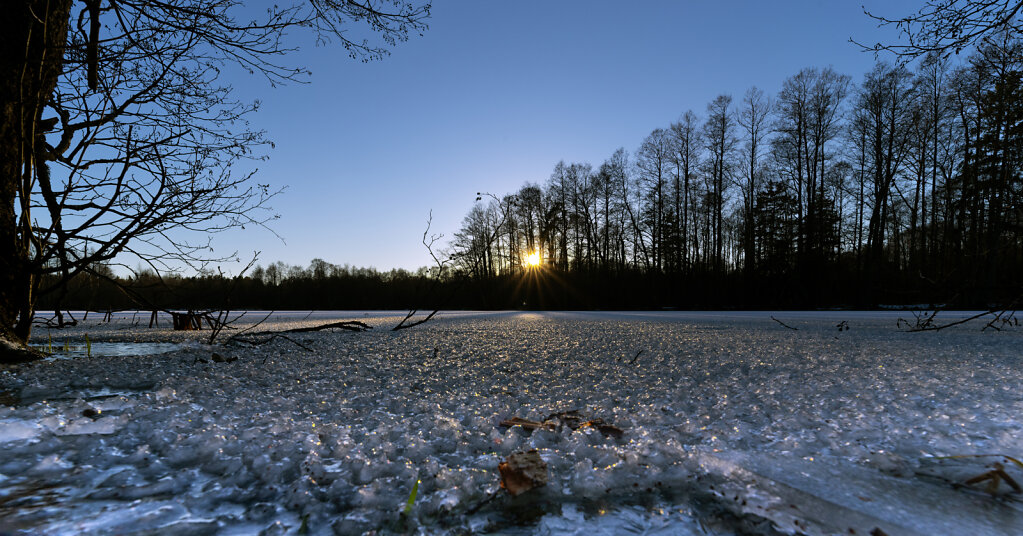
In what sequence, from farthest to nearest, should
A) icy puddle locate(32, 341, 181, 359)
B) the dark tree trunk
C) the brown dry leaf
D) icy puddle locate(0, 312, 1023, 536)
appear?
icy puddle locate(32, 341, 181, 359) → the dark tree trunk → the brown dry leaf → icy puddle locate(0, 312, 1023, 536)

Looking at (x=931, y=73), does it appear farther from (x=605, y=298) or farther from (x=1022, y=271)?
(x=605, y=298)

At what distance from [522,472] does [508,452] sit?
0.56ft

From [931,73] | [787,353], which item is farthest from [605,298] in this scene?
[787,353]

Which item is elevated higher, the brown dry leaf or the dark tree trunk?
the dark tree trunk

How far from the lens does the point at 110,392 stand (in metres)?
1.80

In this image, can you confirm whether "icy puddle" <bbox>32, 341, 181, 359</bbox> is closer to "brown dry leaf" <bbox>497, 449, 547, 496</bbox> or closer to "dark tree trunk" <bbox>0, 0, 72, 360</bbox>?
"dark tree trunk" <bbox>0, 0, 72, 360</bbox>

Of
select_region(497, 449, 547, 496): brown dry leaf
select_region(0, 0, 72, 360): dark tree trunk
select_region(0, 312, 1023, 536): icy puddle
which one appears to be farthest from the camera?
select_region(0, 0, 72, 360): dark tree trunk

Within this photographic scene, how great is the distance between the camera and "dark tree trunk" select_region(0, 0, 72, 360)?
2381mm

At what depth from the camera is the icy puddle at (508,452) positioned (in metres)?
0.84

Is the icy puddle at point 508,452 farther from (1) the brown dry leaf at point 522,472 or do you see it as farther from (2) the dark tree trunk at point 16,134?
(2) the dark tree trunk at point 16,134

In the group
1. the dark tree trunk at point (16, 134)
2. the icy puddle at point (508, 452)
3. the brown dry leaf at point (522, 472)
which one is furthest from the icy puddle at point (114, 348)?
the brown dry leaf at point (522, 472)

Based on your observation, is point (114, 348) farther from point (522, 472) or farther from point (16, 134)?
point (522, 472)

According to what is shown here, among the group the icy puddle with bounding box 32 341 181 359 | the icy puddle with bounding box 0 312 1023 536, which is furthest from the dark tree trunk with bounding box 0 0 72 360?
the icy puddle with bounding box 32 341 181 359

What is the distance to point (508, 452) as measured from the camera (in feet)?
3.97
